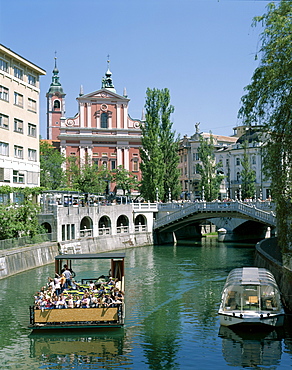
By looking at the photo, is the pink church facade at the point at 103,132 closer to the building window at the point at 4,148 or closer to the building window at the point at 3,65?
the building window at the point at 4,148

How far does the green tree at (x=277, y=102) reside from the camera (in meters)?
23.0

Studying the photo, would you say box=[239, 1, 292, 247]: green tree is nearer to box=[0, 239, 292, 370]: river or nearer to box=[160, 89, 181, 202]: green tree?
box=[0, 239, 292, 370]: river

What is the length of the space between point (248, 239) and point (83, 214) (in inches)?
1154

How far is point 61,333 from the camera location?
27.8 metres

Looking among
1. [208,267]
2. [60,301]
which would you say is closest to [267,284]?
[60,301]

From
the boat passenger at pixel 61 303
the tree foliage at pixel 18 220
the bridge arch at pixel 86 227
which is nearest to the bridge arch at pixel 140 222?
the bridge arch at pixel 86 227

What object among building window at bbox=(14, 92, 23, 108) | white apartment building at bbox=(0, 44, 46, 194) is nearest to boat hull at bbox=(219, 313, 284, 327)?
white apartment building at bbox=(0, 44, 46, 194)

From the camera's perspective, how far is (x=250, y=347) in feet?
84.2

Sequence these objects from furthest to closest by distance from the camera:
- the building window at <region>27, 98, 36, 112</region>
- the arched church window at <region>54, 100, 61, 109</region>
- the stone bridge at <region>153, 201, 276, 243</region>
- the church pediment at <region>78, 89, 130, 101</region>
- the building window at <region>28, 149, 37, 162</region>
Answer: the arched church window at <region>54, 100, 61, 109</region>
the church pediment at <region>78, 89, 130, 101</region>
the stone bridge at <region>153, 201, 276, 243</region>
the building window at <region>28, 149, 37, 162</region>
the building window at <region>27, 98, 36, 112</region>

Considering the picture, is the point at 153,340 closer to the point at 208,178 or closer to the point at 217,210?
the point at 217,210

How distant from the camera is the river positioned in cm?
2355

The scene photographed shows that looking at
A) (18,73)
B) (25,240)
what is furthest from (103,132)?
(25,240)

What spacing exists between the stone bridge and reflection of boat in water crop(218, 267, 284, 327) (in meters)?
36.5

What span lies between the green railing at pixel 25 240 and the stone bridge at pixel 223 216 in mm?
22420
